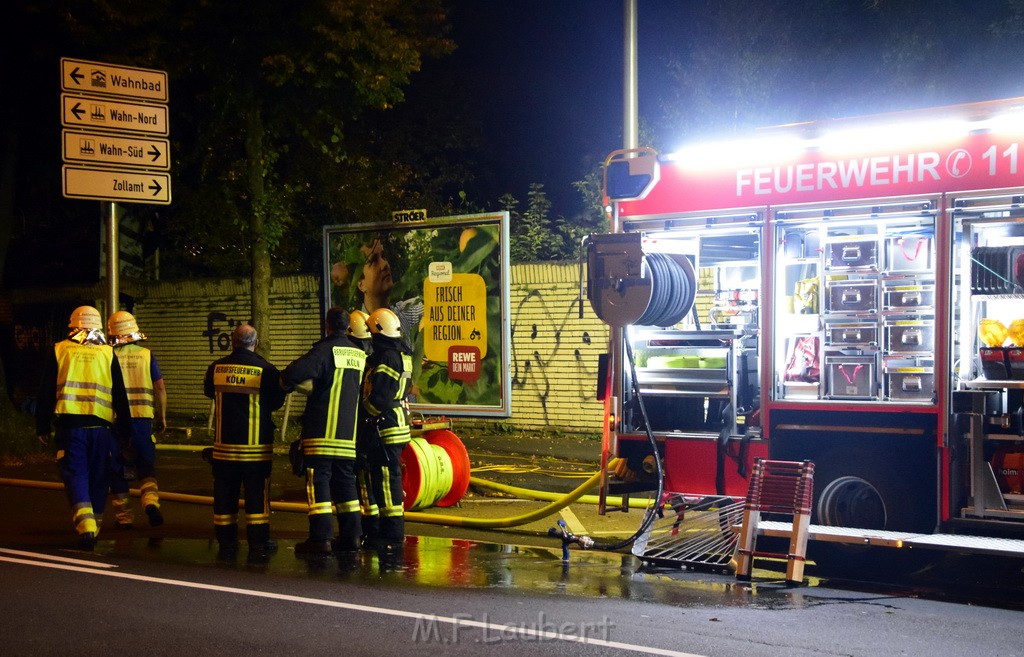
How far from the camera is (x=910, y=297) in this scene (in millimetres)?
7664

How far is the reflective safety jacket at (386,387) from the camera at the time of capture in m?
8.11

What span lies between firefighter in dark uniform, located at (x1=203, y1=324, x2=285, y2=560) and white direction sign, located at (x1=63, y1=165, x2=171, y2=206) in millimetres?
3220

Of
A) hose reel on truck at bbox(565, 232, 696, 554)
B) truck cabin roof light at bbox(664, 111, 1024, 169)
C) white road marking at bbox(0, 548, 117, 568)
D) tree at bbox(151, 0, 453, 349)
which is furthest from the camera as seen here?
tree at bbox(151, 0, 453, 349)

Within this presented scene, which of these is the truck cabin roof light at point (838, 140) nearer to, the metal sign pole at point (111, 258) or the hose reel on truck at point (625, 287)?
the hose reel on truck at point (625, 287)

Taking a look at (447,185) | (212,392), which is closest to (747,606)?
(212,392)

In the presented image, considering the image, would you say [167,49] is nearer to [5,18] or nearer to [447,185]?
[5,18]

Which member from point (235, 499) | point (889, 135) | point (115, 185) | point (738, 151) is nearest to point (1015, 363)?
point (889, 135)

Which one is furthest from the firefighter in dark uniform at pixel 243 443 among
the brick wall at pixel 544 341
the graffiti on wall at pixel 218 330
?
the graffiti on wall at pixel 218 330

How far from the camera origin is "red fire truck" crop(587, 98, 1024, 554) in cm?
714

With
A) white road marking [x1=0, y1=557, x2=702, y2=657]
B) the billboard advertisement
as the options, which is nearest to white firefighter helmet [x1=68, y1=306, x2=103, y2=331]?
white road marking [x1=0, y1=557, x2=702, y2=657]

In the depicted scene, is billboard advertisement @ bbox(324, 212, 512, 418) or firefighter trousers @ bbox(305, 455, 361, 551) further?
billboard advertisement @ bbox(324, 212, 512, 418)

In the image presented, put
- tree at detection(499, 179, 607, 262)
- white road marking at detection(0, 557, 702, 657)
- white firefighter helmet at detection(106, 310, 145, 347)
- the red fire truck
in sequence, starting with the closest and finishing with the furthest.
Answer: white road marking at detection(0, 557, 702, 657)
the red fire truck
white firefighter helmet at detection(106, 310, 145, 347)
tree at detection(499, 179, 607, 262)

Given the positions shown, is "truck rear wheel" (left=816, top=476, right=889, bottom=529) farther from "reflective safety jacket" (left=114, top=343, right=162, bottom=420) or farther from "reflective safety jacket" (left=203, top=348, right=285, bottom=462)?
"reflective safety jacket" (left=114, top=343, right=162, bottom=420)

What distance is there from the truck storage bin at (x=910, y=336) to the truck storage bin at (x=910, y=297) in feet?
0.37
